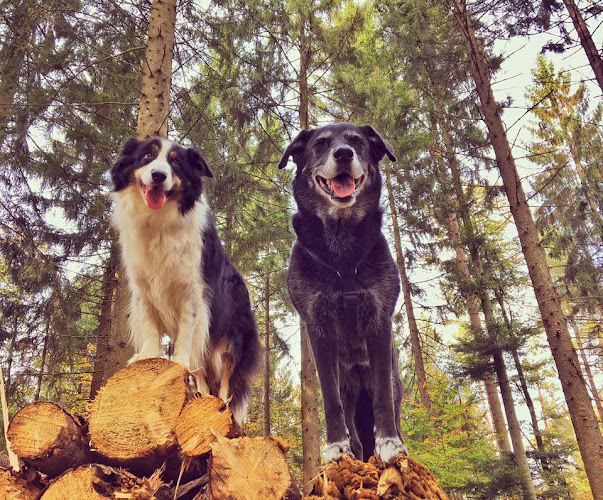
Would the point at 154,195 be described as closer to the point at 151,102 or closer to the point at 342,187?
the point at 342,187

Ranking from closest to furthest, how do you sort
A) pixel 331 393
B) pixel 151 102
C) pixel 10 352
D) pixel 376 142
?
pixel 331 393
pixel 376 142
pixel 151 102
pixel 10 352

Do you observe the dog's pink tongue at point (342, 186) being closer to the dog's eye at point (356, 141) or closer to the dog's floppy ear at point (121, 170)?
the dog's eye at point (356, 141)

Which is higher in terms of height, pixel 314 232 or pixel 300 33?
pixel 300 33

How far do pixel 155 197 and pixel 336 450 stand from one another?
249 centimetres

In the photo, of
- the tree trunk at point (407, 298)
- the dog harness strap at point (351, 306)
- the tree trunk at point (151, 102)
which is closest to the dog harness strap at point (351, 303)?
the dog harness strap at point (351, 306)

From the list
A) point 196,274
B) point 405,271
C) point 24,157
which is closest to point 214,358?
point 196,274

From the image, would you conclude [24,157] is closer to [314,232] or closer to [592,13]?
[314,232]

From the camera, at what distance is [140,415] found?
8.05ft

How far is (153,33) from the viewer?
5.92 meters

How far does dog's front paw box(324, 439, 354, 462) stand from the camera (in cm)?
258

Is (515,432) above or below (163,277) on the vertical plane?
below

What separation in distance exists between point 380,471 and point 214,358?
7.16 feet

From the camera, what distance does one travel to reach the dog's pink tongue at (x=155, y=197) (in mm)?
3738

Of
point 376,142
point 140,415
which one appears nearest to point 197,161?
point 376,142
